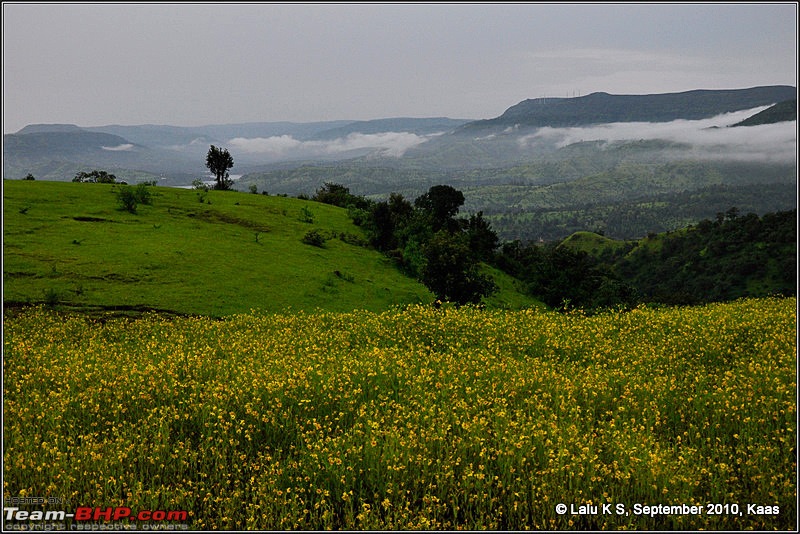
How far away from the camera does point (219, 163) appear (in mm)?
64250

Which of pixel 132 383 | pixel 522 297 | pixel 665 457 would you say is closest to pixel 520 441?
pixel 665 457

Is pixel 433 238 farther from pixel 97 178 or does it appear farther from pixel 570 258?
pixel 97 178

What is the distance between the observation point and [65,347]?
43.1 ft

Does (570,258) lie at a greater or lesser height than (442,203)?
lesser

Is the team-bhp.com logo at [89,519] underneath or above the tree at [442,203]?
underneath

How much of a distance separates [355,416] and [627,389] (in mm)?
4473

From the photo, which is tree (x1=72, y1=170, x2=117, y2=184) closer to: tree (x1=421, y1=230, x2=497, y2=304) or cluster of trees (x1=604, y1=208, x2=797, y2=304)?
tree (x1=421, y1=230, x2=497, y2=304)

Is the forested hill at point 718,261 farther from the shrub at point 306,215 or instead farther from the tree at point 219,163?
the tree at point 219,163

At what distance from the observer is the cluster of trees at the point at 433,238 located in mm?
28953

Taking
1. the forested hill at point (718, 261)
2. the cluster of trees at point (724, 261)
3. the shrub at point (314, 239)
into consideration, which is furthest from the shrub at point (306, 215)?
the cluster of trees at point (724, 261)

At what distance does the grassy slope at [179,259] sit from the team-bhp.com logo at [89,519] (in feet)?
60.2

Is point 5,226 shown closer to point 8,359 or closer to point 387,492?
point 8,359

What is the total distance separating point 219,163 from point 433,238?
137 feet

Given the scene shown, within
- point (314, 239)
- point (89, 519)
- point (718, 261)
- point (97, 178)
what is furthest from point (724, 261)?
point (89, 519)
